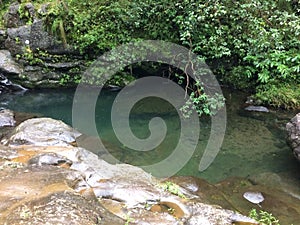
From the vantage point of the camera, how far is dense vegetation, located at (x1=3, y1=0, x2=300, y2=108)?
8.57 metres

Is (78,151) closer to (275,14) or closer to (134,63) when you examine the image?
(134,63)

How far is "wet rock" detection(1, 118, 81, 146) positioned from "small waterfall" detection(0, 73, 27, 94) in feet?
14.0

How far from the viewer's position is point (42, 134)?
609 cm

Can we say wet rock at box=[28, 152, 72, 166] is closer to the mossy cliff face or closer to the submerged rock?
the submerged rock

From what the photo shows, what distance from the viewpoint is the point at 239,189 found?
5.34 metres

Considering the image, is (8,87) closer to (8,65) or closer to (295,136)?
(8,65)

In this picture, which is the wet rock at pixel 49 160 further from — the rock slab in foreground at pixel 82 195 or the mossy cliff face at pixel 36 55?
the mossy cliff face at pixel 36 55

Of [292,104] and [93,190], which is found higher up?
[292,104]

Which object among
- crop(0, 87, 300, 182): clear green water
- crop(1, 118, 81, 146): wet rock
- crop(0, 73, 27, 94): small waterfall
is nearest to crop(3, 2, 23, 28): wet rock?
crop(0, 73, 27, 94): small waterfall

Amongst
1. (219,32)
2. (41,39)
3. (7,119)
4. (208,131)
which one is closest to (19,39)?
(41,39)

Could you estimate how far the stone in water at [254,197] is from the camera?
16.4 feet

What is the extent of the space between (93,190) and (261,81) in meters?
6.36

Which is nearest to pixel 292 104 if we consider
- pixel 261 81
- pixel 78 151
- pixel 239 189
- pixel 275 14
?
pixel 261 81

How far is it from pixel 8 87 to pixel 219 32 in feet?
20.9
